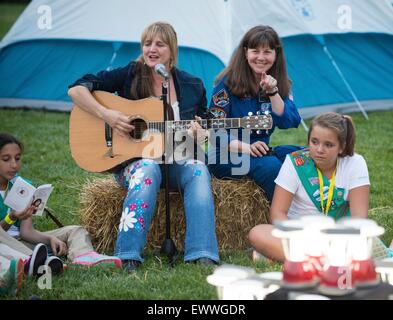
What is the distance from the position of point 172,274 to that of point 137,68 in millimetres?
1278

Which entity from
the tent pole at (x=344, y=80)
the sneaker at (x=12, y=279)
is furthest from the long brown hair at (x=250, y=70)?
the tent pole at (x=344, y=80)

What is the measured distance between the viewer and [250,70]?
4.58 metres

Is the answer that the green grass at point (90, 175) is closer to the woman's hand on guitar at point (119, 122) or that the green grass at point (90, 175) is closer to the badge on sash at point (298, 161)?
the badge on sash at point (298, 161)

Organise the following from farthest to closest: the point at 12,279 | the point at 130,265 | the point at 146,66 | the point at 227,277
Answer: the point at 146,66 < the point at 130,265 < the point at 12,279 < the point at 227,277

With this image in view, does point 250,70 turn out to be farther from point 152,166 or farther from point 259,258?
point 259,258

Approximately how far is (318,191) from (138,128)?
1.07 m

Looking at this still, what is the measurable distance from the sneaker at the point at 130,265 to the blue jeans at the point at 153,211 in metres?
0.03

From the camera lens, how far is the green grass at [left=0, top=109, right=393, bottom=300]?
3.63 meters

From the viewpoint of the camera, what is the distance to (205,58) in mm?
7844

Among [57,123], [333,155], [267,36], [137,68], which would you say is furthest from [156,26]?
[57,123]

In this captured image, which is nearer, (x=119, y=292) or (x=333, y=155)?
(x=119, y=292)

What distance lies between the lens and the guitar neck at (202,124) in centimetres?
424

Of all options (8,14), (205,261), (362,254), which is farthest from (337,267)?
(8,14)
